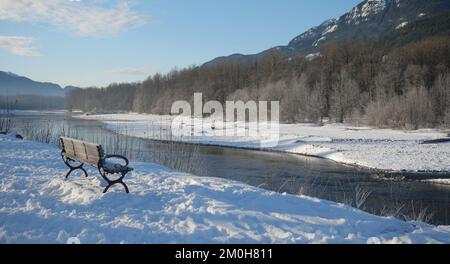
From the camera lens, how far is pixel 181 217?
644cm

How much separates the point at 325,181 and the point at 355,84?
1626 inches

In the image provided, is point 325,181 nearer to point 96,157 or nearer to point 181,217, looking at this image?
point 96,157

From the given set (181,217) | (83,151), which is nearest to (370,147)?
(83,151)

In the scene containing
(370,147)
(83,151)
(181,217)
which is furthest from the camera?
(370,147)

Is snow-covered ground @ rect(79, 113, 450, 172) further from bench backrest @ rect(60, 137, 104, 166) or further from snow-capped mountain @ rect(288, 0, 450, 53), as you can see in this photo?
snow-capped mountain @ rect(288, 0, 450, 53)

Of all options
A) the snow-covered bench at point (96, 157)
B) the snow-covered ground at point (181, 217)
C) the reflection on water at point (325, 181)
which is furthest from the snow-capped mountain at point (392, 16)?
the snow-covered ground at point (181, 217)

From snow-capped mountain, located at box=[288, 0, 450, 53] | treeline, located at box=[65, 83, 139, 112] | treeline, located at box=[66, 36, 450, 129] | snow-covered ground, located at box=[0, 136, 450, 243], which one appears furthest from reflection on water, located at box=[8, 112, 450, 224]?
snow-capped mountain, located at box=[288, 0, 450, 53]

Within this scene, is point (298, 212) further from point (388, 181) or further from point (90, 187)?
point (388, 181)

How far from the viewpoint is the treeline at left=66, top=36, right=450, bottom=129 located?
46312 millimetres

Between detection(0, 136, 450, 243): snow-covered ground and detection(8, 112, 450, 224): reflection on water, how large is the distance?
3.24 m
